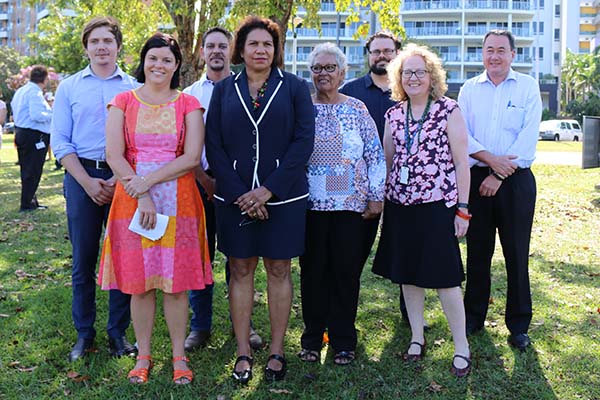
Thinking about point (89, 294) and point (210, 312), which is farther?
point (210, 312)

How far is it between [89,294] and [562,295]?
4514 mm

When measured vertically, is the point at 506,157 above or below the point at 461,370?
above

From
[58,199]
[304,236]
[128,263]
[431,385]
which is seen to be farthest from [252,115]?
[58,199]

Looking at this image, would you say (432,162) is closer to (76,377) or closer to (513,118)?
(513,118)

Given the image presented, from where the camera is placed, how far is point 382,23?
37.0 ft

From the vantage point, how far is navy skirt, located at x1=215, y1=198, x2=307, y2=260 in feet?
14.0

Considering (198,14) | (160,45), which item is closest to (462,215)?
(160,45)

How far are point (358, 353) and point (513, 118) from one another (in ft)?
7.05

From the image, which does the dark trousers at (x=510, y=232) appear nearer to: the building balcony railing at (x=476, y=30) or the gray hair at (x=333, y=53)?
the gray hair at (x=333, y=53)

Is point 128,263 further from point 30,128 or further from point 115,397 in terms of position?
point 30,128

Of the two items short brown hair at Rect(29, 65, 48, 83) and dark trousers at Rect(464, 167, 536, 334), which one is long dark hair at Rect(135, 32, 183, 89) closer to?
dark trousers at Rect(464, 167, 536, 334)

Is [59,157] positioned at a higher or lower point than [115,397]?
higher

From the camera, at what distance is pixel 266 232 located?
4.29 m

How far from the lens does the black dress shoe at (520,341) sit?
16.4ft
